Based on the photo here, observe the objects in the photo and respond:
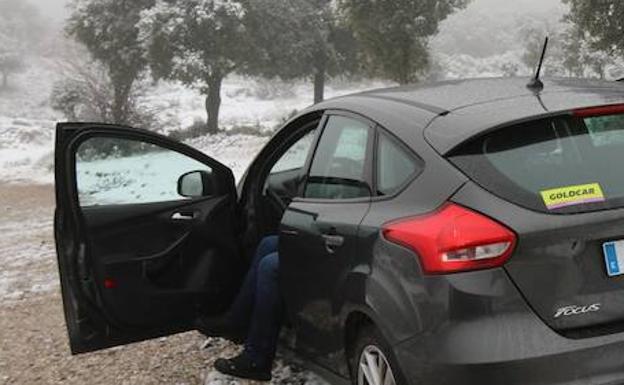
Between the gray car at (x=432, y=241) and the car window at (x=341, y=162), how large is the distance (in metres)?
0.01

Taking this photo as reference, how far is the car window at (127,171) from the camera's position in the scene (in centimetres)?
445

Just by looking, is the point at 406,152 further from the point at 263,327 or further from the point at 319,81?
the point at 319,81

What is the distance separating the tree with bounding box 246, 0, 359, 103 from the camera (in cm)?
3453

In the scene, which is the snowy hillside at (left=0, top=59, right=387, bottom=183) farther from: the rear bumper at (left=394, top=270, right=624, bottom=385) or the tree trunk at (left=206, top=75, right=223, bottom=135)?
the rear bumper at (left=394, top=270, right=624, bottom=385)

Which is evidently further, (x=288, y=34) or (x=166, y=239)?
(x=288, y=34)

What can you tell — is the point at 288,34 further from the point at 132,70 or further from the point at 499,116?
the point at 499,116

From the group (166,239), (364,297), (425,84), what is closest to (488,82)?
(425,84)

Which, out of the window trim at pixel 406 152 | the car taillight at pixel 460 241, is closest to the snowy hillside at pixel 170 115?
the window trim at pixel 406 152

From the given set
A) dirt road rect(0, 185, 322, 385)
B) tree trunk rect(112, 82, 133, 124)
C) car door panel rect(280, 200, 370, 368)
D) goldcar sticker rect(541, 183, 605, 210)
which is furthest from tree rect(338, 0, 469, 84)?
goldcar sticker rect(541, 183, 605, 210)

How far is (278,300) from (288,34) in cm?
3220

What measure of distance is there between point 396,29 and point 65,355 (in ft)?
79.7

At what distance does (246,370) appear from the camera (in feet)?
14.3

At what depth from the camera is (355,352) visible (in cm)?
334

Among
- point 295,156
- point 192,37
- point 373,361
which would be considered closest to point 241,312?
point 295,156
